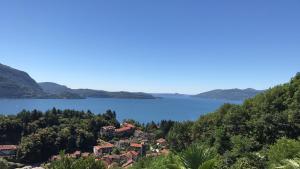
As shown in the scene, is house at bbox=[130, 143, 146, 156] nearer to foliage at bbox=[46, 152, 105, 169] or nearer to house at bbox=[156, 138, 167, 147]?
house at bbox=[156, 138, 167, 147]

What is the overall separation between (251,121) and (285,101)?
2877 mm

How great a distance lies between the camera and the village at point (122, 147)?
4569cm

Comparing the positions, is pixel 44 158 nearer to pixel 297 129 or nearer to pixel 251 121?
pixel 251 121

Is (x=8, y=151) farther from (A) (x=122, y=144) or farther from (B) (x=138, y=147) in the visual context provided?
(B) (x=138, y=147)

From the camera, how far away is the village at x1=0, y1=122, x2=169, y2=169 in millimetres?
45688

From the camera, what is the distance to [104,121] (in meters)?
69.0

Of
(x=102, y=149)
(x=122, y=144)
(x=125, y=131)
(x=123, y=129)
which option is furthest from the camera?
(x=123, y=129)

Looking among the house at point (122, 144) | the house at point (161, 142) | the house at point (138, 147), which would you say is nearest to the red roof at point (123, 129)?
the house at point (122, 144)

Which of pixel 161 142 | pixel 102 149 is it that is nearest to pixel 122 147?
pixel 102 149

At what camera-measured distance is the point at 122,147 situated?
57.8 metres

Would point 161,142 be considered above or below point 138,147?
above

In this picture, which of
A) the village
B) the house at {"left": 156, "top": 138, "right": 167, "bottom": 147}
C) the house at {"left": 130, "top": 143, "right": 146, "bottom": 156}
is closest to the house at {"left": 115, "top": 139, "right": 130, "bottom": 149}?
the village

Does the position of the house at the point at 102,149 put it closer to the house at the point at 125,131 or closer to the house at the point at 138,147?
the house at the point at 138,147

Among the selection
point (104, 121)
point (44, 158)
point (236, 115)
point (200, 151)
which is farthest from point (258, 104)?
point (104, 121)
